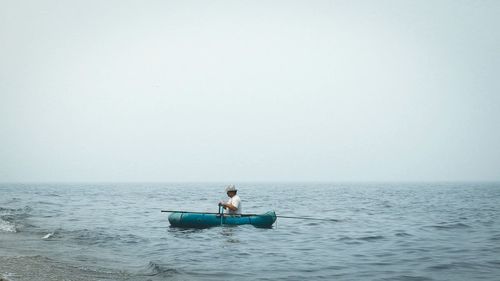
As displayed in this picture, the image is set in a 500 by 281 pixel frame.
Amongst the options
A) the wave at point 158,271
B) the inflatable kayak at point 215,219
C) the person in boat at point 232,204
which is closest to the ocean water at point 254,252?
the wave at point 158,271

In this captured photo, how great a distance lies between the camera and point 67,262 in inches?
429

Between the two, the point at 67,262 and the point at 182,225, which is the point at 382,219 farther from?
the point at 67,262

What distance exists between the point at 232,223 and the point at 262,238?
1.86 metres

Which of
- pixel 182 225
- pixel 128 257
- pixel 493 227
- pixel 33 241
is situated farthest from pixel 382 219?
pixel 33 241

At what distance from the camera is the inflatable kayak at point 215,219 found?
17.5 metres

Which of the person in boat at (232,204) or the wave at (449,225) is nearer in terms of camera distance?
the person in boat at (232,204)

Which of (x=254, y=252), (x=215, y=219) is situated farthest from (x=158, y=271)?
(x=215, y=219)

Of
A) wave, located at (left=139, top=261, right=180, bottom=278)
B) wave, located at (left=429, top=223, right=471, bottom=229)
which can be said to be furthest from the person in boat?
wave, located at (left=429, top=223, right=471, bottom=229)

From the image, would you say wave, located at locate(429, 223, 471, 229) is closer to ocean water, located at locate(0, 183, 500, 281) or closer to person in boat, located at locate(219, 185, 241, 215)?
ocean water, located at locate(0, 183, 500, 281)

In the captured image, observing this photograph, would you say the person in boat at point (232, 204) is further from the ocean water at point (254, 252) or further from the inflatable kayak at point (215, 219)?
the ocean water at point (254, 252)

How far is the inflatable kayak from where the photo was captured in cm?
1753

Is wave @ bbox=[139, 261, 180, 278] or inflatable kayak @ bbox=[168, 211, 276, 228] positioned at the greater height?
inflatable kayak @ bbox=[168, 211, 276, 228]

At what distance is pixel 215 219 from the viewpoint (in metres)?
17.6

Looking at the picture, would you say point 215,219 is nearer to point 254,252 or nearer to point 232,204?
point 232,204
